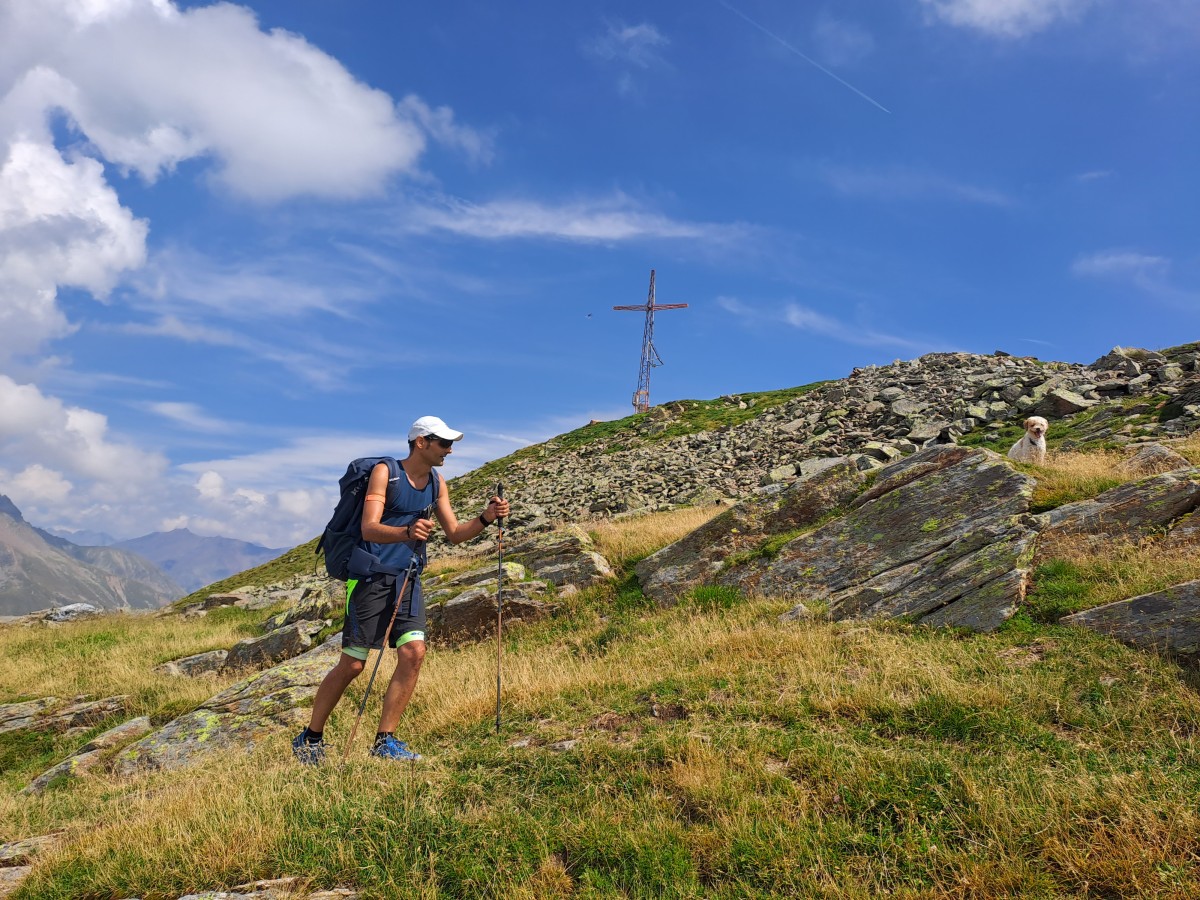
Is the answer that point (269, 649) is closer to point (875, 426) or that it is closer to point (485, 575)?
point (485, 575)

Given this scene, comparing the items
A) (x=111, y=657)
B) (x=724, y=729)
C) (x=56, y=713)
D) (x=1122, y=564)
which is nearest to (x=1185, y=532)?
(x=1122, y=564)

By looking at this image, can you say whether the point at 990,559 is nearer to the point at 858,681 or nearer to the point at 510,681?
the point at 858,681

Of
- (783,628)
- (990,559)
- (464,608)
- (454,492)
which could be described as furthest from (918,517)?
(454,492)

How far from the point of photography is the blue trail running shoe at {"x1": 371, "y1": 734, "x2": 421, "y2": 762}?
20.0 ft

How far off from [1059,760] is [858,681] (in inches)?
75.5

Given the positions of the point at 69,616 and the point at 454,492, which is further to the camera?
the point at 454,492

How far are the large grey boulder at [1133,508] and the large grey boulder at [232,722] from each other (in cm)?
1005

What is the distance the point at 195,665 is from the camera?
48.1ft

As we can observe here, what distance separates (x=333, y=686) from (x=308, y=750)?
689 millimetres

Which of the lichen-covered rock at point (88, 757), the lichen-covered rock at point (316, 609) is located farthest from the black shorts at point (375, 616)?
Answer: the lichen-covered rock at point (316, 609)

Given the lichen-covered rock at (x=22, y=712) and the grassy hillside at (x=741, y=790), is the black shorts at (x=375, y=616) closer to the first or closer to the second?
the grassy hillside at (x=741, y=790)

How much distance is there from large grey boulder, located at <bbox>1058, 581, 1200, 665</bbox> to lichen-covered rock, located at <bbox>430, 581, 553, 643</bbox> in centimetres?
847

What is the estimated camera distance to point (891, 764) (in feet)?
15.7

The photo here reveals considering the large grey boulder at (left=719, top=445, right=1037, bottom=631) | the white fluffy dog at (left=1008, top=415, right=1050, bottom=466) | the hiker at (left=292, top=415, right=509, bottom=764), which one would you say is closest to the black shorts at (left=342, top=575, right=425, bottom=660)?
the hiker at (left=292, top=415, right=509, bottom=764)
